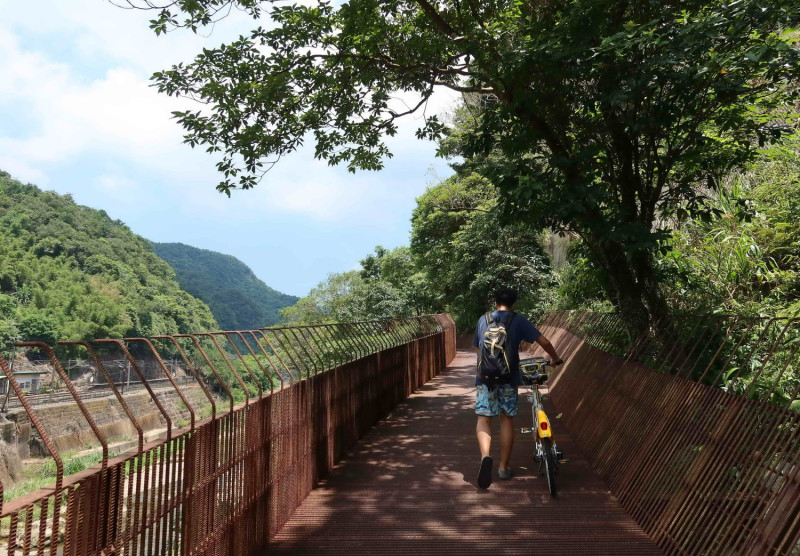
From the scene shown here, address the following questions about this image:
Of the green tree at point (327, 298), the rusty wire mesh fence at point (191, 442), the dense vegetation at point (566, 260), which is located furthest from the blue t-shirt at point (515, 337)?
the green tree at point (327, 298)

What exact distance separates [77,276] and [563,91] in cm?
8963

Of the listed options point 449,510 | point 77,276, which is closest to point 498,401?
point 449,510

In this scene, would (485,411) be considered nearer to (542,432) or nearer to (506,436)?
(506,436)

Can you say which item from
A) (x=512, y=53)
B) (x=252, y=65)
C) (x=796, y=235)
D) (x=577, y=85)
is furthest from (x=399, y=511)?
(x=252, y=65)

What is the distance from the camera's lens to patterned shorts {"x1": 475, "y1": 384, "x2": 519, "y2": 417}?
229 inches

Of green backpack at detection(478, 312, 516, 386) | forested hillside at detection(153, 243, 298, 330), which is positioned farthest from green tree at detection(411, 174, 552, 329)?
forested hillside at detection(153, 243, 298, 330)

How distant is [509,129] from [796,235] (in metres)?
3.67

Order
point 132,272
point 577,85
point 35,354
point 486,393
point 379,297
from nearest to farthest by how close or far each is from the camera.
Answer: point 35,354 → point 486,393 → point 577,85 → point 379,297 → point 132,272

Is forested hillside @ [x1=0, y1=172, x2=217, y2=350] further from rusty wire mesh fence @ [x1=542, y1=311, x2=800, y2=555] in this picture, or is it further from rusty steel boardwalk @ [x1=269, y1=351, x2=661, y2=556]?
rusty wire mesh fence @ [x1=542, y1=311, x2=800, y2=555]

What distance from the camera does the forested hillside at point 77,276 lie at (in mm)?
72562

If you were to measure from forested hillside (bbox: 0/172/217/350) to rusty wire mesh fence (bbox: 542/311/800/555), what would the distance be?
65012 millimetres

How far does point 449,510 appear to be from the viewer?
505 cm

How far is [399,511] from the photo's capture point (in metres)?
5.06

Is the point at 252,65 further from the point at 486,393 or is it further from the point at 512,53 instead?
the point at 486,393
